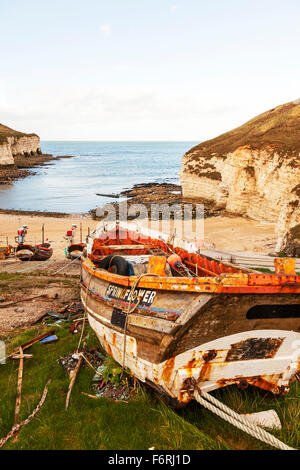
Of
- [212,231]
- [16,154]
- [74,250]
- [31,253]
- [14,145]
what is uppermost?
[14,145]

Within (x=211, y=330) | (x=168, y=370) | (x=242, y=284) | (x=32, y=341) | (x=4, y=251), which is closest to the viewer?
(x=242, y=284)

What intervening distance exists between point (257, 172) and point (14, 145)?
93.7 m

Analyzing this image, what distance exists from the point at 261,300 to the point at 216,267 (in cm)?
335

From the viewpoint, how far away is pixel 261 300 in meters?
4.96

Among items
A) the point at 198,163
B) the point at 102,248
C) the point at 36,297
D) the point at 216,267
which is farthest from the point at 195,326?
the point at 198,163

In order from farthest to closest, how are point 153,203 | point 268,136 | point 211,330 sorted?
1. point 153,203
2. point 268,136
3. point 211,330

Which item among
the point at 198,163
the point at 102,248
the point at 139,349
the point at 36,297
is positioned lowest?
the point at 36,297

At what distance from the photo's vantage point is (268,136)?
120 ft

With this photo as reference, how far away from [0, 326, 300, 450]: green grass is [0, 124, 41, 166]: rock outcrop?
86.0 meters

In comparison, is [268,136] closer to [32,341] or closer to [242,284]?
[32,341]

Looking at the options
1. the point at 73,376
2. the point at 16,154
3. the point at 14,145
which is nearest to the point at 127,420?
the point at 73,376

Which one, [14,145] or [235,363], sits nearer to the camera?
[235,363]

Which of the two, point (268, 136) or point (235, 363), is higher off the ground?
point (268, 136)
